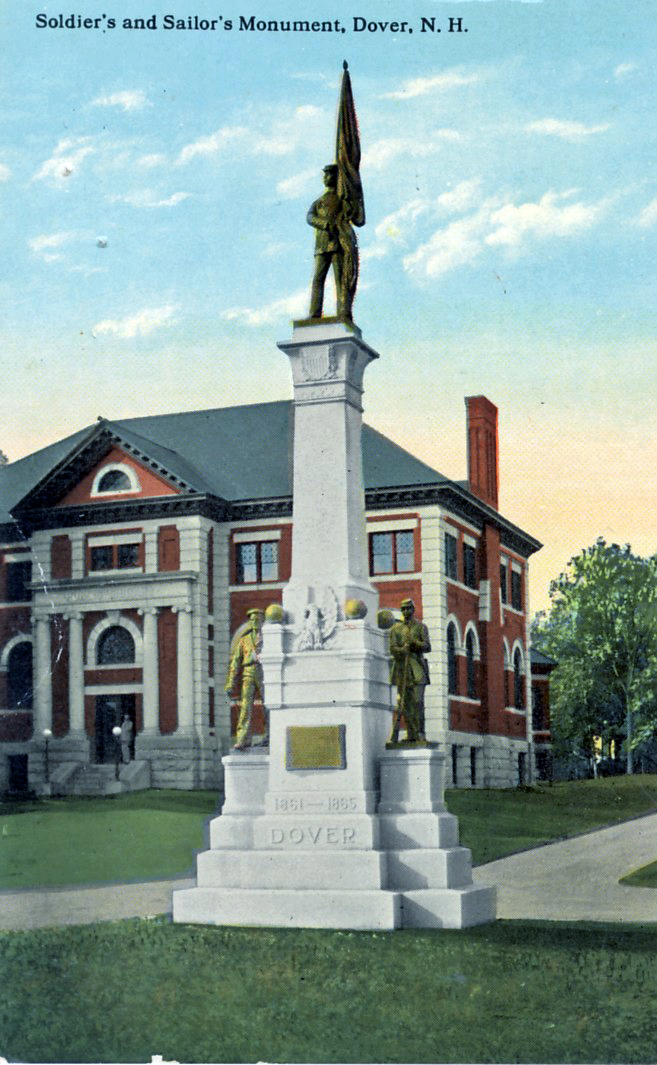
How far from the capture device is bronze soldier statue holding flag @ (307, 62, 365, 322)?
622 inches

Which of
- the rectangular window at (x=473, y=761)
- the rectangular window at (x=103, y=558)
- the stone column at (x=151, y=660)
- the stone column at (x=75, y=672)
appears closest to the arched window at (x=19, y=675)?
the stone column at (x=75, y=672)

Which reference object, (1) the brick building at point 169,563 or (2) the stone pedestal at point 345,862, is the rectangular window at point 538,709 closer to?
(1) the brick building at point 169,563

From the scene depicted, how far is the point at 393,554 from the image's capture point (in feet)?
95.1

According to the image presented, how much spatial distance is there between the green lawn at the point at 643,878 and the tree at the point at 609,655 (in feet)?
42.1

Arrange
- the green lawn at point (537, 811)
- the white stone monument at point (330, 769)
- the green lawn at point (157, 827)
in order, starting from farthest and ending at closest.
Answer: the green lawn at point (537, 811) < the green lawn at point (157, 827) < the white stone monument at point (330, 769)

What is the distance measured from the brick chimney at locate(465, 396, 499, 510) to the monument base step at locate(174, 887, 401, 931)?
50.0 ft

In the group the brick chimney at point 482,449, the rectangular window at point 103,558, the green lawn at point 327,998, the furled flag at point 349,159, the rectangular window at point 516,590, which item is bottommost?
the green lawn at point 327,998

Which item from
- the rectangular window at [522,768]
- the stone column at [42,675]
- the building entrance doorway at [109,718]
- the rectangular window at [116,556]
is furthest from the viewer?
the rectangular window at [522,768]

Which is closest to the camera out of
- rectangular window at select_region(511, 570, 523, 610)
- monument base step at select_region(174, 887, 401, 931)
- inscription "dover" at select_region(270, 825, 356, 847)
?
monument base step at select_region(174, 887, 401, 931)

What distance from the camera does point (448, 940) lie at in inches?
522

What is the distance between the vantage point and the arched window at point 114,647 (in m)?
28.3

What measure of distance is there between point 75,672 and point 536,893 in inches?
481

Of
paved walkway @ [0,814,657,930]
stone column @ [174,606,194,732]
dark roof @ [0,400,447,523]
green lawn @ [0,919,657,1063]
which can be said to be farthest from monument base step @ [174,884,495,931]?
dark roof @ [0,400,447,523]

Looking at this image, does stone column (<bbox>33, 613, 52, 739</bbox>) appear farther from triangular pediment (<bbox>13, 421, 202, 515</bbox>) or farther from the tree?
the tree
